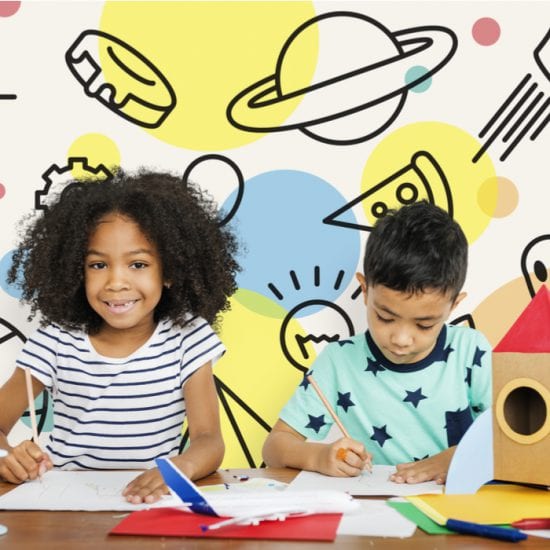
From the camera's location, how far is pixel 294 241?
1.65m

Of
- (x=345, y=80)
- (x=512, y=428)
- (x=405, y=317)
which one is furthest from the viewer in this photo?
(x=345, y=80)

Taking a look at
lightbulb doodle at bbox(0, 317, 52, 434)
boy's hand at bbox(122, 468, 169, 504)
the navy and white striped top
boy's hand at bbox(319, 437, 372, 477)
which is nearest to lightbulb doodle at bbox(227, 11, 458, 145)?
the navy and white striped top

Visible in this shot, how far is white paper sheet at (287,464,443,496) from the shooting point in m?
0.98

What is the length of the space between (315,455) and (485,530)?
43 centimetres

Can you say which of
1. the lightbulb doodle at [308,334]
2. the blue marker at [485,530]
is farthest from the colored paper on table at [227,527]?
the lightbulb doodle at [308,334]

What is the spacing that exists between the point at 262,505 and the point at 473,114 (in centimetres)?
106

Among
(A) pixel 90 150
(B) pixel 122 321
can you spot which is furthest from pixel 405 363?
(A) pixel 90 150

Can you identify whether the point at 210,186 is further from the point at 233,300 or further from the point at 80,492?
the point at 80,492

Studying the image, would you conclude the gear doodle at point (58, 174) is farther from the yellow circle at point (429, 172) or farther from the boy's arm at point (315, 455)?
the boy's arm at point (315, 455)

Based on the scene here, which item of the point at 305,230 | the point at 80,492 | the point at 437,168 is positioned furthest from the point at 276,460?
the point at 437,168

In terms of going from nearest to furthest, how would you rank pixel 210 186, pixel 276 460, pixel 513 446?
1. pixel 513 446
2. pixel 276 460
3. pixel 210 186

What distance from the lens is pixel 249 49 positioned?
5.38ft

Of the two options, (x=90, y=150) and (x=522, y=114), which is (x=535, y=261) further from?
(x=90, y=150)

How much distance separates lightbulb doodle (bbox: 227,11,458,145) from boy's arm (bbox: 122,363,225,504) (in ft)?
1.76
